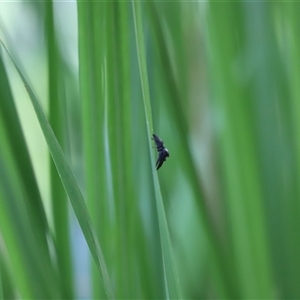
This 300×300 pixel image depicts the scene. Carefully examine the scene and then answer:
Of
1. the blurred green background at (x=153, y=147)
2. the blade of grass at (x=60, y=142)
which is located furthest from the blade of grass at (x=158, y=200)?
the blade of grass at (x=60, y=142)

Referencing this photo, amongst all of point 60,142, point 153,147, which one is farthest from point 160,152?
point 60,142

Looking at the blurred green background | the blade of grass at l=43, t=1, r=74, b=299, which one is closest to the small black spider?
the blurred green background

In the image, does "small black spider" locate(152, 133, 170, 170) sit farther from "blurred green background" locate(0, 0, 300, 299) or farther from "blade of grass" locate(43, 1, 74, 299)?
"blade of grass" locate(43, 1, 74, 299)

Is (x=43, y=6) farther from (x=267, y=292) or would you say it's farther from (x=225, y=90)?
(x=267, y=292)

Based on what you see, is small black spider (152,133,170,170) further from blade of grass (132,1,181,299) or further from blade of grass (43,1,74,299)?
blade of grass (43,1,74,299)

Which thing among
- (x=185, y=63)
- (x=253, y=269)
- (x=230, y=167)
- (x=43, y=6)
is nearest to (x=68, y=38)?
(x=43, y=6)

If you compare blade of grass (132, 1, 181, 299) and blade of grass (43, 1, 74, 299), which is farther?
blade of grass (43, 1, 74, 299)

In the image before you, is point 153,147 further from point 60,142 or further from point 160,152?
point 60,142
